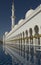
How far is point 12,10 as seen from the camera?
6650 cm

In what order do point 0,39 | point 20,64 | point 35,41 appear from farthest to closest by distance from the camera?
1. point 0,39
2. point 35,41
3. point 20,64

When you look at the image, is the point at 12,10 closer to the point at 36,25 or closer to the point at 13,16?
the point at 13,16

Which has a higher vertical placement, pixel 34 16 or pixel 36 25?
pixel 34 16

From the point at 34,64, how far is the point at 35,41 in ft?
75.4

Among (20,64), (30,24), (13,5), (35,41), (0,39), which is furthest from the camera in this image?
(0,39)

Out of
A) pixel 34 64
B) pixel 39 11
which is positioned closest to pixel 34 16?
pixel 39 11

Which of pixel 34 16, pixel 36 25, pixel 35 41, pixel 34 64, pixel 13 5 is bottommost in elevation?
pixel 34 64

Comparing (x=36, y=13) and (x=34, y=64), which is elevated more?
(x=36, y=13)

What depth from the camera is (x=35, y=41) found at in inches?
1179

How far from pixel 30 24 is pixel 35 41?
502 centimetres

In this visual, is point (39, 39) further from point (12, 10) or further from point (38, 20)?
point (12, 10)

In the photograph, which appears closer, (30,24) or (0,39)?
(30,24)

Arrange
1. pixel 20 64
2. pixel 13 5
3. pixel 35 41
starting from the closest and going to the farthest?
pixel 20 64
pixel 35 41
pixel 13 5

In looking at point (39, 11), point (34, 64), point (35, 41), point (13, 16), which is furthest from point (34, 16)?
point (13, 16)
